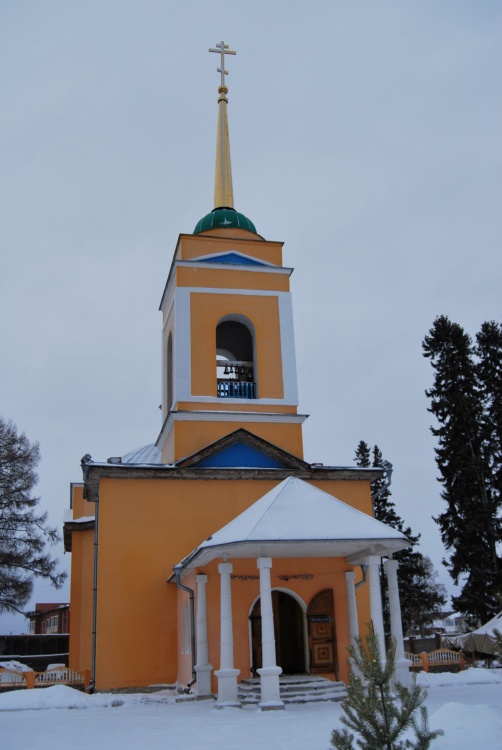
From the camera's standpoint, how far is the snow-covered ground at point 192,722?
773cm

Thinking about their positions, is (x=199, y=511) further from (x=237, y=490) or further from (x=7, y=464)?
(x=7, y=464)

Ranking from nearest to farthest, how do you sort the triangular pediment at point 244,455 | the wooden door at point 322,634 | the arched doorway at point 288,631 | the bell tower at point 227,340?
1. the wooden door at point 322,634
2. the arched doorway at point 288,631
3. the triangular pediment at point 244,455
4. the bell tower at point 227,340

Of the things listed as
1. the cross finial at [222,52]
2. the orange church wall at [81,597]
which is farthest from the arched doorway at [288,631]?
the cross finial at [222,52]

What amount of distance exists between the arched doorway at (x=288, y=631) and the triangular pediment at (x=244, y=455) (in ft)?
9.87

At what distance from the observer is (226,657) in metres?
12.1

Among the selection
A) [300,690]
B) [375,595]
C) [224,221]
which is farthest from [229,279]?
[300,690]

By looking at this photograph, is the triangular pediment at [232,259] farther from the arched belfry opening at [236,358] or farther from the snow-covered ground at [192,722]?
the snow-covered ground at [192,722]

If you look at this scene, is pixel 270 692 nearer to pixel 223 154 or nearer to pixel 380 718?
pixel 380 718

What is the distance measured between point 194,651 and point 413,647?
1940cm

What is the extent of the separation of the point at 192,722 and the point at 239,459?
24.2 feet

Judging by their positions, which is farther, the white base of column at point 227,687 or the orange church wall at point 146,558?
the orange church wall at point 146,558

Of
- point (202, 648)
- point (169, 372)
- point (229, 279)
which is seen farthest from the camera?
point (169, 372)

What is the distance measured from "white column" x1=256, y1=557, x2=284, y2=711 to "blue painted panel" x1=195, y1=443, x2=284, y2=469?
5083 mm

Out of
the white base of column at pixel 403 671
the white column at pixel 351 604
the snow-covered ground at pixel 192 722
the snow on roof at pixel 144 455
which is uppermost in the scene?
the snow on roof at pixel 144 455
